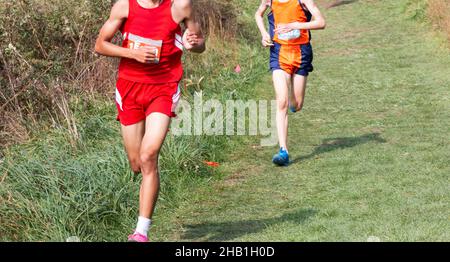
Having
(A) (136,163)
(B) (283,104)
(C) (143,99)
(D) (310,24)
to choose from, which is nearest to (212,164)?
(B) (283,104)

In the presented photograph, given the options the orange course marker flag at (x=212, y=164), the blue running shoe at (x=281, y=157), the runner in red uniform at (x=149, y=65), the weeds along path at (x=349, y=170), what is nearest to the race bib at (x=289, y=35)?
the blue running shoe at (x=281, y=157)

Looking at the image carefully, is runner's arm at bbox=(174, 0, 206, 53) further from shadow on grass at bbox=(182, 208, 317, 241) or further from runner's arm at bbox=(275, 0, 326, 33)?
runner's arm at bbox=(275, 0, 326, 33)

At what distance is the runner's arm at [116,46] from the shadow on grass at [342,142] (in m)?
3.70

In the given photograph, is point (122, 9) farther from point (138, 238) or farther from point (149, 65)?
point (138, 238)

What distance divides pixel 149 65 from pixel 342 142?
4.31 metres

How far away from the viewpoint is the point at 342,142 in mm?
10562

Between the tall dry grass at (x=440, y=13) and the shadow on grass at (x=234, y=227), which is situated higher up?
the shadow on grass at (x=234, y=227)

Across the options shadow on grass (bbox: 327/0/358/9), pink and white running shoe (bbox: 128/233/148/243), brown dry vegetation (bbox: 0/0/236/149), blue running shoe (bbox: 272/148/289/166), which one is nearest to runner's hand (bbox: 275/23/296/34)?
blue running shoe (bbox: 272/148/289/166)

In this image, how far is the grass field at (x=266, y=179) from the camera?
7090mm

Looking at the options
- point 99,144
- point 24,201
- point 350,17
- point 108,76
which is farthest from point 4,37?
point 350,17

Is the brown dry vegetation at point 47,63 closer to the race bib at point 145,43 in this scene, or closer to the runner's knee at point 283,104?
the runner's knee at point 283,104

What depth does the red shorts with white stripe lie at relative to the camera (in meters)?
6.70

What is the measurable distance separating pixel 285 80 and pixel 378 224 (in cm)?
289

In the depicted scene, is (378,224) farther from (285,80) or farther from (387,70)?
(387,70)
